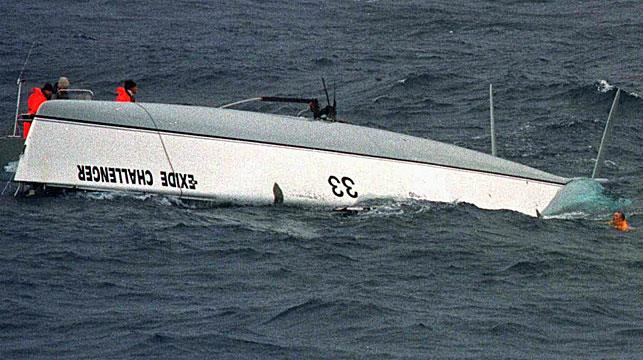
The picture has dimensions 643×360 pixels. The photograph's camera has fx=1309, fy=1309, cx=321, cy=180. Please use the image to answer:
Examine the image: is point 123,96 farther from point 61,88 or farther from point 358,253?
point 358,253

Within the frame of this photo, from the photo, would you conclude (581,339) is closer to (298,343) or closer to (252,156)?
(298,343)

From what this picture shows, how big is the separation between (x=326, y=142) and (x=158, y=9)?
74.7ft

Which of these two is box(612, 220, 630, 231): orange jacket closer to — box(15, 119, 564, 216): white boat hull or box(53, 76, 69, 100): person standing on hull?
box(15, 119, 564, 216): white boat hull

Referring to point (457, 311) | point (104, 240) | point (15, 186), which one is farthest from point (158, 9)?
point (457, 311)

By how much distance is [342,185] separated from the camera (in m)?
19.2

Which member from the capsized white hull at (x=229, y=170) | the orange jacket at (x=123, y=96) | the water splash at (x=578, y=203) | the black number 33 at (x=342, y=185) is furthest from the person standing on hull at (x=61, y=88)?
the water splash at (x=578, y=203)

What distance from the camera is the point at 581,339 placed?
13750mm

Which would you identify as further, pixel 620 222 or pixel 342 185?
pixel 342 185

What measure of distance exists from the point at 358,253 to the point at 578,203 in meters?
4.49

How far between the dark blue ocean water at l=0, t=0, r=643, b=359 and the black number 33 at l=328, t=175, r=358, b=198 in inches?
16.0

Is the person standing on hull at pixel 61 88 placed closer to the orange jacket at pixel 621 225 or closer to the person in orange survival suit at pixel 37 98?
the person in orange survival suit at pixel 37 98

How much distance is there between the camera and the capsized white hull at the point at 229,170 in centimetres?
1866

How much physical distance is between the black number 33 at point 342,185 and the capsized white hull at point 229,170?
15 mm

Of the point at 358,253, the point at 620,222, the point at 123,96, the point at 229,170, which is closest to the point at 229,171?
the point at 229,170
